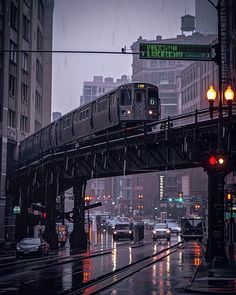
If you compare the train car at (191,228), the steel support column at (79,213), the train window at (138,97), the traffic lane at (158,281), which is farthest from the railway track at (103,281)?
the train car at (191,228)

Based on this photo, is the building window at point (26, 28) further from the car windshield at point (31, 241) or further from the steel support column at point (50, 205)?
the car windshield at point (31, 241)

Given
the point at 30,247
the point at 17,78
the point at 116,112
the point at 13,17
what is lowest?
the point at 30,247

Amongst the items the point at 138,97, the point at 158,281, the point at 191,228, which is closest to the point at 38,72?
the point at 191,228

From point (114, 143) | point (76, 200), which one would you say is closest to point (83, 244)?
point (76, 200)

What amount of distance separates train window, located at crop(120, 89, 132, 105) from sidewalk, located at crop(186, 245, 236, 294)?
16.7 meters

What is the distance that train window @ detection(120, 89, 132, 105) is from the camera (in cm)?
4235

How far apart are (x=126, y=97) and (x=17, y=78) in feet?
98.3

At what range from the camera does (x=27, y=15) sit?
75.2 metres

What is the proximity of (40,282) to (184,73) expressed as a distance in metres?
133

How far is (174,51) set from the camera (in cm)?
2238

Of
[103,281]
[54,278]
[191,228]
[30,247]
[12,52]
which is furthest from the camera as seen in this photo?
[191,228]

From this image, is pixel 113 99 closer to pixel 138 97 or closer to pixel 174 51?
pixel 138 97

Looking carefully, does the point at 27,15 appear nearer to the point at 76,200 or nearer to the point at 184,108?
the point at 76,200

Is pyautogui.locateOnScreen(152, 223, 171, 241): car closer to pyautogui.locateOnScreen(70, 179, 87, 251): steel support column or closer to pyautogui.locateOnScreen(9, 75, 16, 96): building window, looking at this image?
pyautogui.locateOnScreen(70, 179, 87, 251): steel support column
